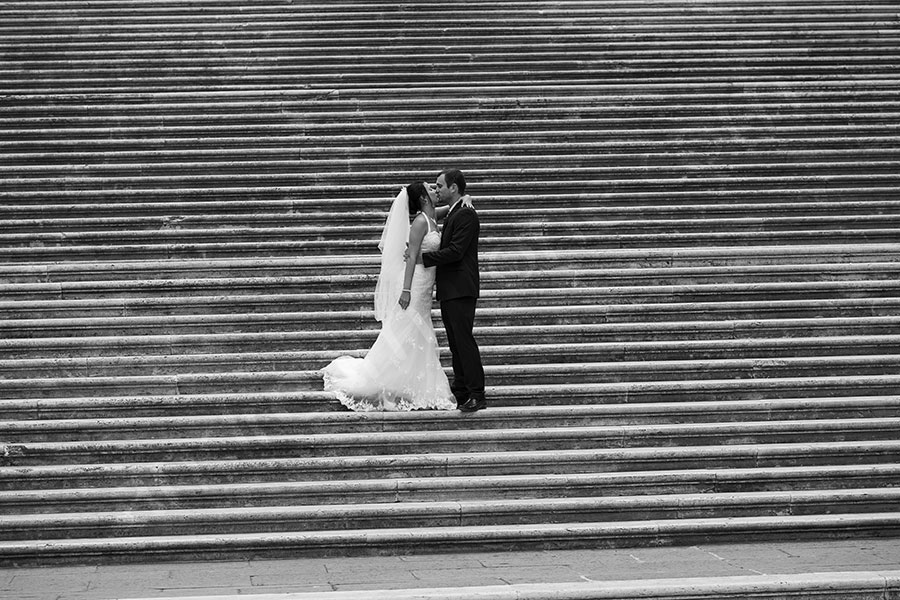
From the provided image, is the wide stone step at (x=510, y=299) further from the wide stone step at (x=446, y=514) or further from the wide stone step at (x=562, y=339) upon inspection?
the wide stone step at (x=446, y=514)

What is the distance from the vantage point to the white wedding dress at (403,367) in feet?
25.0

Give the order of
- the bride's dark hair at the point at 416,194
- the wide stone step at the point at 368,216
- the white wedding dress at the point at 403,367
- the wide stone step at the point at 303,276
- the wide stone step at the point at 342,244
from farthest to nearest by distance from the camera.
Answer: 1. the wide stone step at the point at 368,216
2. the wide stone step at the point at 342,244
3. the wide stone step at the point at 303,276
4. the bride's dark hair at the point at 416,194
5. the white wedding dress at the point at 403,367

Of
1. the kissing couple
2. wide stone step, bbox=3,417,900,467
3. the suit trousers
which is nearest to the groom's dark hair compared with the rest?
the kissing couple

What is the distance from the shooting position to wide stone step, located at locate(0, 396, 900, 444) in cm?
740

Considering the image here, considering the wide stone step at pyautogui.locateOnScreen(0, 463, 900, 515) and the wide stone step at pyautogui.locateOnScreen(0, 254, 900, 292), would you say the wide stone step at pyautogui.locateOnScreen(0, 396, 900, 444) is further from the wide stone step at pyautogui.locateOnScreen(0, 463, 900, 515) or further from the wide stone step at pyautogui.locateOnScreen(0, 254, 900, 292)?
the wide stone step at pyautogui.locateOnScreen(0, 254, 900, 292)

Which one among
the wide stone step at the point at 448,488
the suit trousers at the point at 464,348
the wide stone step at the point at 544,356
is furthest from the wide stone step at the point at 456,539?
the wide stone step at the point at 544,356

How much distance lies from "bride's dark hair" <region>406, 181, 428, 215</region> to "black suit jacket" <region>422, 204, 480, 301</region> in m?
0.30

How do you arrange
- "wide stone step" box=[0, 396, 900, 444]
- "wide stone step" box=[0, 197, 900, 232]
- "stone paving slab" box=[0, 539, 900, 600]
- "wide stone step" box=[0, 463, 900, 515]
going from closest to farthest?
"stone paving slab" box=[0, 539, 900, 600] → "wide stone step" box=[0, 463, 900, 515] → "wide stone step" box=[0, 396, 900, 444] → "wide stone step" box=[0, 197, 900, 232]

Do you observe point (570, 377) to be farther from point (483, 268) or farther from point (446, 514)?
point (446, 514)

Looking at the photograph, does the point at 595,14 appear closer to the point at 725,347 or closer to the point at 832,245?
the point at 832,245

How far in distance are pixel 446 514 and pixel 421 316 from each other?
1.58m

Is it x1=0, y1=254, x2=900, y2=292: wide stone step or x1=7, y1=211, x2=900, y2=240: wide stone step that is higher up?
x1=7, y1=211, x2=900, y2=240: wide stone step

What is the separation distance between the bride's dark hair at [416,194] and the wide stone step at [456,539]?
2.33 metres

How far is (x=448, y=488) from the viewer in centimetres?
696
